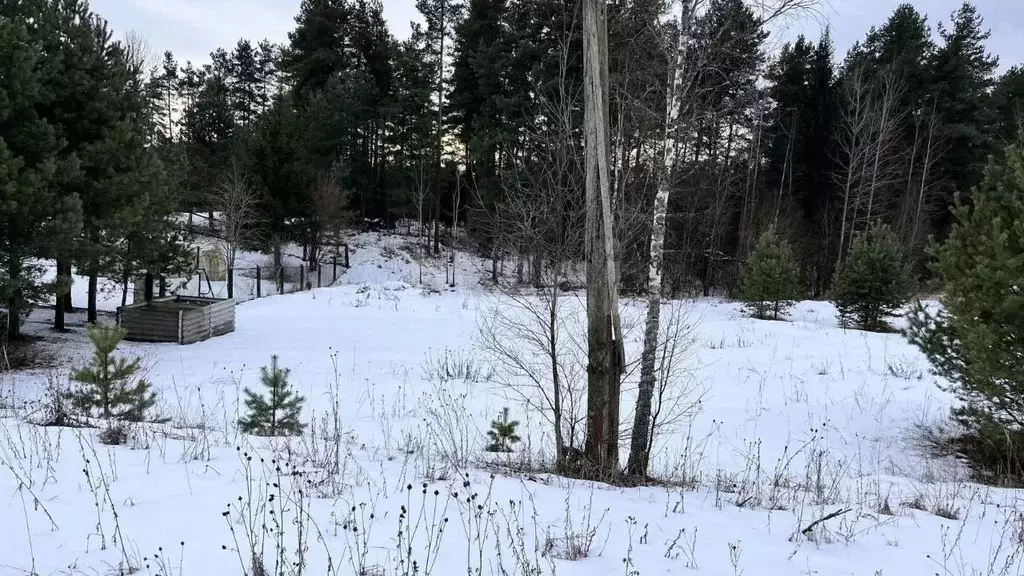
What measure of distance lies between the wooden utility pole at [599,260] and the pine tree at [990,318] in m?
4.24

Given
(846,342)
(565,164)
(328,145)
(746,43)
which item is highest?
(328,145)

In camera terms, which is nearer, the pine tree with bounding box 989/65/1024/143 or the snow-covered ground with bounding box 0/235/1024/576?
the snow-covered ground with bounding box 0/235/1024/576

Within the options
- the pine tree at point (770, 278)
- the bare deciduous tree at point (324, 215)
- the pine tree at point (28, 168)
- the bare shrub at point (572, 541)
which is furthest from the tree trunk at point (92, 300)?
the pine tree at point (770, 278)

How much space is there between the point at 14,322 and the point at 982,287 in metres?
16.3

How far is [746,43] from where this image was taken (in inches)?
245

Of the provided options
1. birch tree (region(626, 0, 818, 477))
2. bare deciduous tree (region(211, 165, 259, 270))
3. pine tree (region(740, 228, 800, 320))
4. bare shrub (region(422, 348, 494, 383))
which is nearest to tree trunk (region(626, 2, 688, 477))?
birch tree (region(626, 0, 818, 477))

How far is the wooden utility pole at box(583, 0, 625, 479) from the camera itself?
5.57 meters

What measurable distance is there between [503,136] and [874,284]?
1141 cm

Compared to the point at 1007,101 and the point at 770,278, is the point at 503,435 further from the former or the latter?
the point at 1007,101

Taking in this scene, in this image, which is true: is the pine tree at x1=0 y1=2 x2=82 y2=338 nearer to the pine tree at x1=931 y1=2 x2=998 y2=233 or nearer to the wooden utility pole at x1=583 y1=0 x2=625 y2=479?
the wooden utility pole at x1=583 y1=0 x2=625 y2=479

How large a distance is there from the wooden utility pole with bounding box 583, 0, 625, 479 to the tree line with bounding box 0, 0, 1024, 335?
12.5 inches

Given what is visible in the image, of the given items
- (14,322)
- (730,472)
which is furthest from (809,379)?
(14,322)

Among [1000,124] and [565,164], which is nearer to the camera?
[565,164]

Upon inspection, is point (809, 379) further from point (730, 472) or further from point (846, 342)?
point (730, 472)
